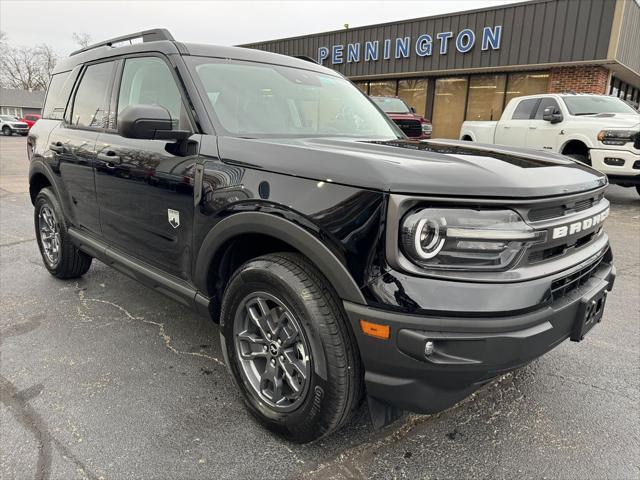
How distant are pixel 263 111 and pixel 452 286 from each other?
1.63 meters

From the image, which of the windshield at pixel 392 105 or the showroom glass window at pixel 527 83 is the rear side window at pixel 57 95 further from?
the showroom glass window at pixel 527 83

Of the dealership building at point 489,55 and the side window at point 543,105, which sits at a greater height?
the dealership building at point 489,55

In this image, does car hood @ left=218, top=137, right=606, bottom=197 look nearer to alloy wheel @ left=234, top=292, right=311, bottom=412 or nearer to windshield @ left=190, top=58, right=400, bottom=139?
windshield @ left=190, top=58, right=400, bottom=139

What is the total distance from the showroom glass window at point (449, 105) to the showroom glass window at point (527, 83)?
1.75 m

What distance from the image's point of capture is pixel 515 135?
969 centimetres

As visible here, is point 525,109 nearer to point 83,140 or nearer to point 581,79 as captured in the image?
point 581,79

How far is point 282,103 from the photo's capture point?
9.49 feet

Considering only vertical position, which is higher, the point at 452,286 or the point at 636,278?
the point at 452,286

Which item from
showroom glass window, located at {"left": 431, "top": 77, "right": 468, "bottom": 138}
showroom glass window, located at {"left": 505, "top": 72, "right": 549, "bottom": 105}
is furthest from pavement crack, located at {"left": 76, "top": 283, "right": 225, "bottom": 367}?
showroom glass window, located at {"left": 431, "top": 77, "right": 468, "bottom": 138}

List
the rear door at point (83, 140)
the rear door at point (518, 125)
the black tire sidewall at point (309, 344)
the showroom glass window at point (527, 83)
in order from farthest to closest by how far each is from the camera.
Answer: the showroom glass window at point (527, 83), the rear door at point (518, 125), the rear door at point (83, 140), the black tire sidewall at point (309, 344)

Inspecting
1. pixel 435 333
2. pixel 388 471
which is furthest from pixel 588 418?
pixel 435 333

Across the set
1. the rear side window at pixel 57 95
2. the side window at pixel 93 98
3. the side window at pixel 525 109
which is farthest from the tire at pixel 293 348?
the side window at pixel 525 109

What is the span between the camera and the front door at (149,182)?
2.55 m

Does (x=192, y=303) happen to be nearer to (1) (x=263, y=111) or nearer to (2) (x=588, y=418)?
(1) (x=263, y=111)
